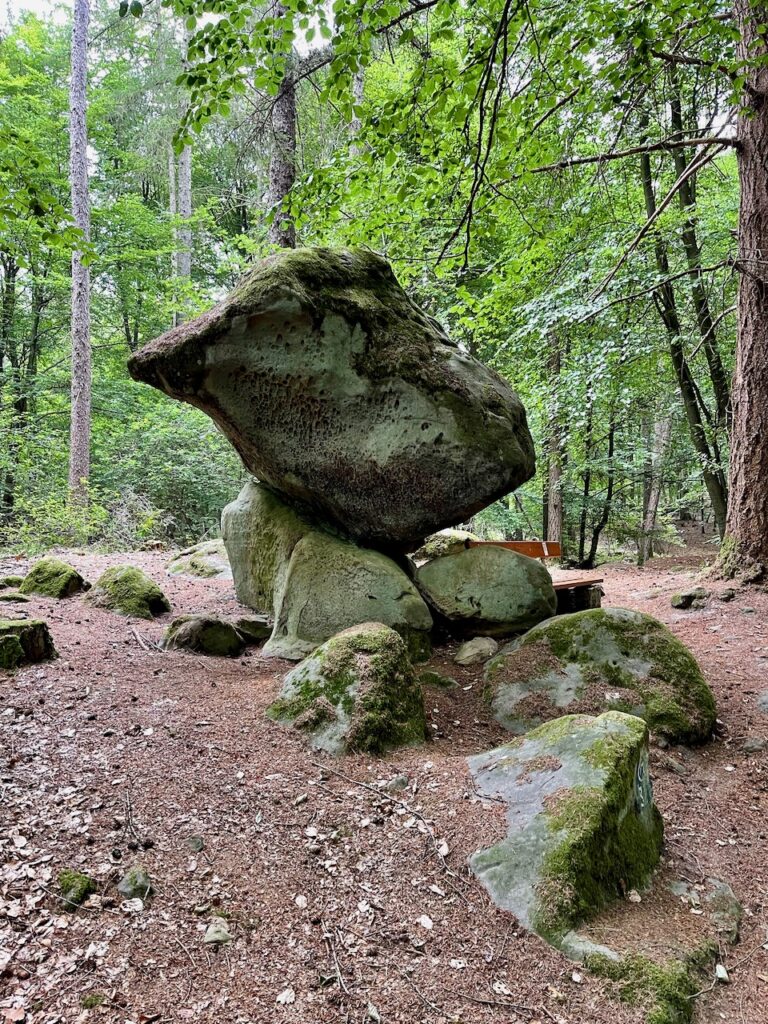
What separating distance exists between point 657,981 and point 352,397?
4.89 meters

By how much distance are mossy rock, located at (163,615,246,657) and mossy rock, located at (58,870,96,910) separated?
3131mm

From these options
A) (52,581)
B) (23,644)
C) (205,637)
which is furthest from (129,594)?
(23,644)

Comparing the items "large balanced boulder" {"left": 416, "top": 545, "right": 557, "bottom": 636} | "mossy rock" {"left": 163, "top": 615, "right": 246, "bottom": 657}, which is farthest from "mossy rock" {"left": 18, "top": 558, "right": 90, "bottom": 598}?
"large balanced boulder" {"left": 416, "top": 545, "right": 557, "bottom": 636}

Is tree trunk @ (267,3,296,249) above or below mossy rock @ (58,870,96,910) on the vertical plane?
above

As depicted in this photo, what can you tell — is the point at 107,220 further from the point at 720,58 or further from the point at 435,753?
the point at 435,753

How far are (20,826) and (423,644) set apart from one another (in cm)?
357

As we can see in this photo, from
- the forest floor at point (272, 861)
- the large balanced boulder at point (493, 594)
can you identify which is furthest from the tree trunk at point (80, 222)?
the large balanced boulder at point (493, 594)

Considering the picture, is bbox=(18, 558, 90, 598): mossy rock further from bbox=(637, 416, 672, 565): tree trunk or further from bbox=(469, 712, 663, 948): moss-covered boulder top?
bbox=(637, 416, 672, 565): tree trunk

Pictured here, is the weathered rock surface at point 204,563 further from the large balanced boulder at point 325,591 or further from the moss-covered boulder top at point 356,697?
the moss-covered boulder top at point 356,697

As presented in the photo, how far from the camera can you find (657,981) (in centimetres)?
218

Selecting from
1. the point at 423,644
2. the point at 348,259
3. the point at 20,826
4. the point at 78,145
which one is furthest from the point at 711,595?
the point at 78,145

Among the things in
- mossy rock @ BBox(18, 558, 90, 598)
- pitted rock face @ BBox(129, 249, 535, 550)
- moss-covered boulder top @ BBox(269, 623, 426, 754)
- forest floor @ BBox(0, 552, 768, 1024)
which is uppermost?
pitted rock face @ BBox(129, 249, 535, 550)

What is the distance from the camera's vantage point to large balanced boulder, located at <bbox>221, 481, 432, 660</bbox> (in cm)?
548

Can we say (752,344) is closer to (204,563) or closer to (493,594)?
(493,594)
